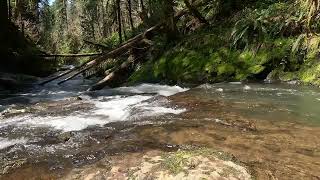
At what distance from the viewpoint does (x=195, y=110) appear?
8.32 meters

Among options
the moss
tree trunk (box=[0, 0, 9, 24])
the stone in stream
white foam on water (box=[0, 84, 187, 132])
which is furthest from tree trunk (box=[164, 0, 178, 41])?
the moss

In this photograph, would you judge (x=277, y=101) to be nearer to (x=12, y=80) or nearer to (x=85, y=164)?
(x=85, y=164)

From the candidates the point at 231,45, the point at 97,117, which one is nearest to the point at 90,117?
the point at 97,117

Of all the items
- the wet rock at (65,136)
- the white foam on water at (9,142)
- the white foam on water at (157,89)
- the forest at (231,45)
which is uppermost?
the forest at (231,45)

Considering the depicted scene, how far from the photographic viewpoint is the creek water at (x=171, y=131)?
5.05 metres

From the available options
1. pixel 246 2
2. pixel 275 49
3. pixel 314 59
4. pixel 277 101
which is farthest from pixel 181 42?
pixel 277 101

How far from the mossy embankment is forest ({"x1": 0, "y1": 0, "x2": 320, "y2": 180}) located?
1.6 inches

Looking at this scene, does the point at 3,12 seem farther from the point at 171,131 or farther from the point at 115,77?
the point at 171,131

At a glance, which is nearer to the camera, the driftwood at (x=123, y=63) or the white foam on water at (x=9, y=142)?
the white foam on water at (x=9, y=142)

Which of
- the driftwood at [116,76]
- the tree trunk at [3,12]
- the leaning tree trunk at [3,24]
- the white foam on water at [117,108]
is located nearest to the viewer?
the white foam on water at [117,108]

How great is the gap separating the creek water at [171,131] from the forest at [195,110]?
20mm

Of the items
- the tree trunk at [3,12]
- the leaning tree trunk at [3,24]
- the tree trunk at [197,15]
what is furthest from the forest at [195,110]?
the tree trunk at [3,12]

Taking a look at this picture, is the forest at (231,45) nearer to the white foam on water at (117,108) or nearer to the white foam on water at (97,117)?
the white foam on water at (97,117)

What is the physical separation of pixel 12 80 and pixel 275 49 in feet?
40.6
